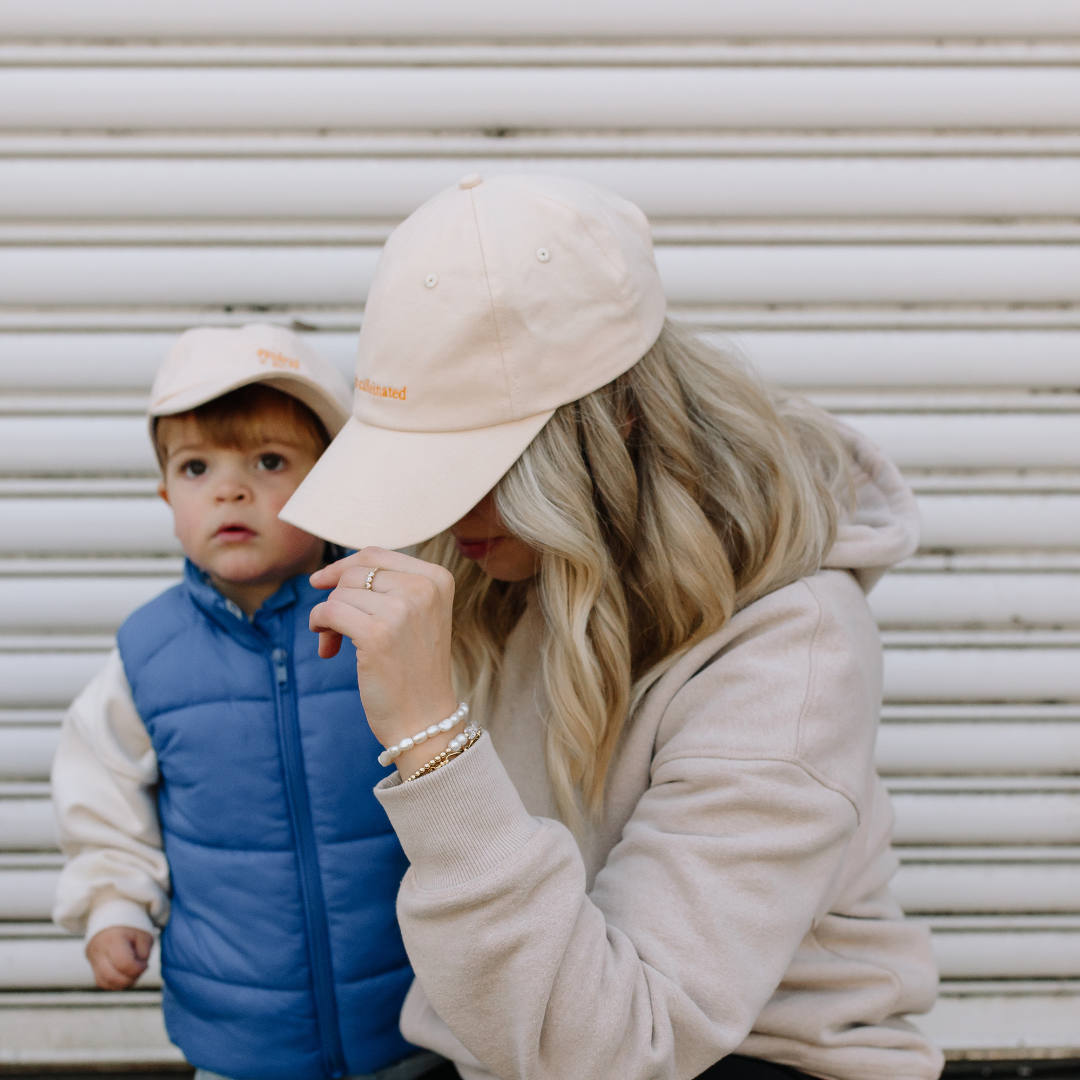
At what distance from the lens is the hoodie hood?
1414 millimetres

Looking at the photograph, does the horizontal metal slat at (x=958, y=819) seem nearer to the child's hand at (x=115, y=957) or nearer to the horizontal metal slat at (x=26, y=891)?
the horizontal metal slat at (x=26, y=891)

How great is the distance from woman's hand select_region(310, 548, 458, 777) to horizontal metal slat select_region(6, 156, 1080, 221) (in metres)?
1.15

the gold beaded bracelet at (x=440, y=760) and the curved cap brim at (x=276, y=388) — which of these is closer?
the gold beaded bracelet at (x=440, y=760)

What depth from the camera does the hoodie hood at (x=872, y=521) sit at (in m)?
1.41

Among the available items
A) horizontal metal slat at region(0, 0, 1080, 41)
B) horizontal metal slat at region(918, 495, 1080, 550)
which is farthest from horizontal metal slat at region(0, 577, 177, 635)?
horizontal metal slat at region(918, 495, 1080, 550)

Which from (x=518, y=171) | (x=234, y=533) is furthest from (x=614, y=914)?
(x=518, y=171)

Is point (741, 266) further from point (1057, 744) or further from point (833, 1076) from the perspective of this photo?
point (833, 1076)

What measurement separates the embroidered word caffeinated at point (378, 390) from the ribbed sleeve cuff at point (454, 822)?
52 centimetres

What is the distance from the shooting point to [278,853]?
5.11ft

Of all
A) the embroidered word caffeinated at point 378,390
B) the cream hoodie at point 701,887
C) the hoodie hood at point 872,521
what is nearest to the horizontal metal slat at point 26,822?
the cream hoodie at point 701,887

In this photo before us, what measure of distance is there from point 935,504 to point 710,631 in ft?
3.50

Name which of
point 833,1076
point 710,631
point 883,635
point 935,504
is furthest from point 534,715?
point 935,504

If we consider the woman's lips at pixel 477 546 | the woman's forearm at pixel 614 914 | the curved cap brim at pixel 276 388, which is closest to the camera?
the woman's forearm at pixel 614 914

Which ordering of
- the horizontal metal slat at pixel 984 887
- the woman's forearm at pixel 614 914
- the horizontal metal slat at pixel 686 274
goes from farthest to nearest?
1. the horizontal metal slat at pixel 984 887
2. the horizontal metal slat at pixel 686 274
3. the woman's forearm at pixel 614 914
